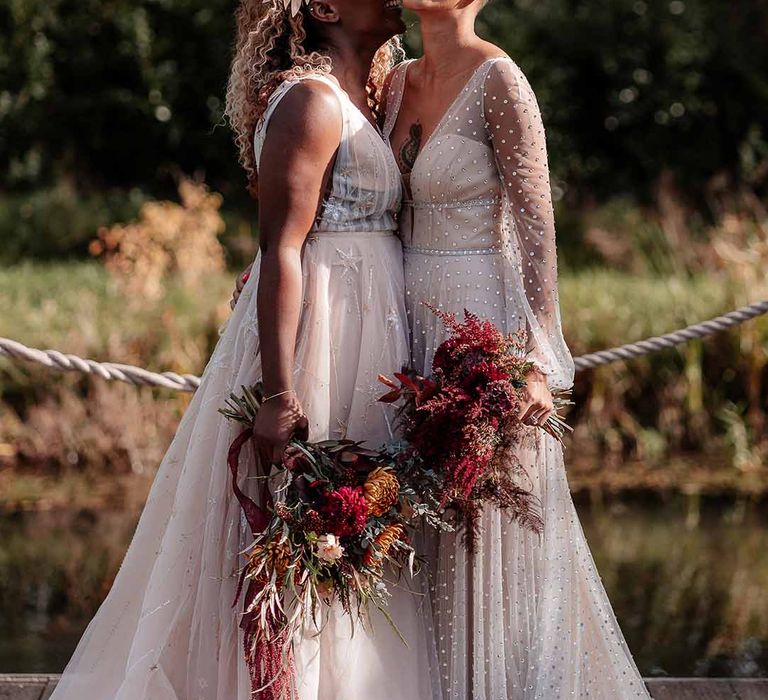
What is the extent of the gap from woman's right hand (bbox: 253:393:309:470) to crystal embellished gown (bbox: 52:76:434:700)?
5.2 inches

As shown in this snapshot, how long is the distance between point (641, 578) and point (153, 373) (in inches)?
94.3

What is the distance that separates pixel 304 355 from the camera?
118 inches

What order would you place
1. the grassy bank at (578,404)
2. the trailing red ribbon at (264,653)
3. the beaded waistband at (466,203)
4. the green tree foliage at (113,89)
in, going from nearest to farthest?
1. the trailing red ribbon at (264,653)
2. the beaded waistband at (466,203)
3. the grassy bank at (578,404)
4. the green tree foliage at (113,89)

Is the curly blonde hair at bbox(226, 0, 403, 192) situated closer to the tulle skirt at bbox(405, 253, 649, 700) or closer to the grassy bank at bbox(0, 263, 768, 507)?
the tulle skirt at bbox(405, 253, 649, 700)

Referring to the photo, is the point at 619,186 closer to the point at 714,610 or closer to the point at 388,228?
the point at 714,610

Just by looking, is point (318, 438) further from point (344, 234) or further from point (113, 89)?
point (113, 89)

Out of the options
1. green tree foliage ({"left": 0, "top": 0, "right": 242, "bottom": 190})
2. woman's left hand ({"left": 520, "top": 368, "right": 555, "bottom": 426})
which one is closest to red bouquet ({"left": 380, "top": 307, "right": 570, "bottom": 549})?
woman's left hand ({"left": 520, "top": 368, "right": 555, "bottom": 426})

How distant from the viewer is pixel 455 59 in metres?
3.02

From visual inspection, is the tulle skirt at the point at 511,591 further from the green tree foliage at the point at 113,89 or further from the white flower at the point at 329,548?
the green tree foliage at the point at 113,89

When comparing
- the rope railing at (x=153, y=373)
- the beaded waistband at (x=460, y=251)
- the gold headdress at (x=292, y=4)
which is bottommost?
the rope railing at (x=153, y=373)

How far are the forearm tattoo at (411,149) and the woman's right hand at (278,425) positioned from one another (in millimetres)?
666

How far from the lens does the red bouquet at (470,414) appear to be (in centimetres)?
275


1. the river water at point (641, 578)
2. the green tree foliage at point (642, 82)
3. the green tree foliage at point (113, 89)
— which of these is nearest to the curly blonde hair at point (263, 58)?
the river water at point (641, 578)

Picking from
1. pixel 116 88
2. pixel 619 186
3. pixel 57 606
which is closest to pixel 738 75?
pixel 619 186
